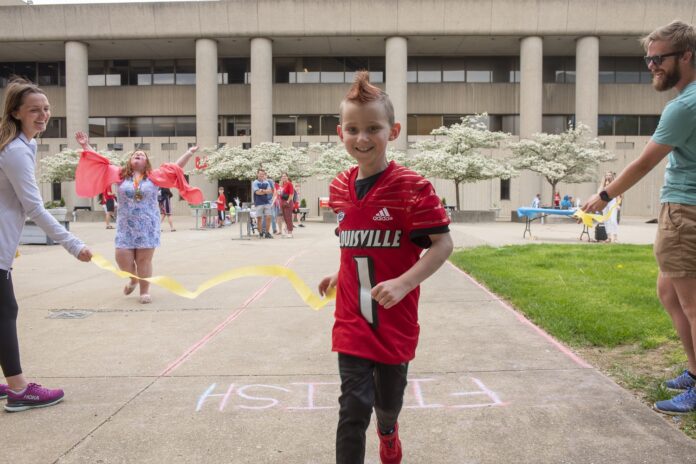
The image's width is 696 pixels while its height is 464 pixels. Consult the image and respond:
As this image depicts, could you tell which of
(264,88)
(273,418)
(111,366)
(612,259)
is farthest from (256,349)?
(264,88)

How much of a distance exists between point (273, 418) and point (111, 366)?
1.84 m

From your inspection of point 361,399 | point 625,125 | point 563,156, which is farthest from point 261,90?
point 361,399

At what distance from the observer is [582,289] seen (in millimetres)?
7633

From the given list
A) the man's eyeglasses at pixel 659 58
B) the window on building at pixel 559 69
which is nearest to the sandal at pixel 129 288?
the man's eyeglasses at pixel 659 58

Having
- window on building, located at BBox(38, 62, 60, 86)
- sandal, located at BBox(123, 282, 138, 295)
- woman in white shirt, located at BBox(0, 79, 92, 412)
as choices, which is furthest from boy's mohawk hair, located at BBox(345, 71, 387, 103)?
window on building, located at BBox(38, 62, 60, 86)

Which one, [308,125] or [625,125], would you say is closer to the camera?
[625,125]

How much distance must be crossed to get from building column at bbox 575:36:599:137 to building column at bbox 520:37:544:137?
2.81 meters

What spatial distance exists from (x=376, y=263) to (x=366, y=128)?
586mm

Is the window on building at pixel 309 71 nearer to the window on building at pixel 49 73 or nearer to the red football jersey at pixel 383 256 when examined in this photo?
the window on building at pixel 49 73

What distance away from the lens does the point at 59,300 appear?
7.59 metres

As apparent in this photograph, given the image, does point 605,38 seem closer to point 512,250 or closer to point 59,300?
point 512,250

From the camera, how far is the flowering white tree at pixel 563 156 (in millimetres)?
34875

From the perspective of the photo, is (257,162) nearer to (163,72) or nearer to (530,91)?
(163,72)

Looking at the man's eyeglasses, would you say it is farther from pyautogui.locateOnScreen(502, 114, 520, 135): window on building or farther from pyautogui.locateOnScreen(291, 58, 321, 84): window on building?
pyautogui.locateOnScreen(291, 58, 321, 84): window on building
